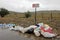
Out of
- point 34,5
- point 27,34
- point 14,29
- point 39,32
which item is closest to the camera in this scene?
point 39,32

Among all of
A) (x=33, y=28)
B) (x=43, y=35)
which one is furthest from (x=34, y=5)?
(x=43, y=35)

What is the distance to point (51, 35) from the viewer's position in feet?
39.9

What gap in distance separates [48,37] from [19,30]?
169 inches

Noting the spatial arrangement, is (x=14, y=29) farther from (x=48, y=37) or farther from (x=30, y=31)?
(x=48, y=37)

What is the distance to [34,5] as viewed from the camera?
A: 15484 mm

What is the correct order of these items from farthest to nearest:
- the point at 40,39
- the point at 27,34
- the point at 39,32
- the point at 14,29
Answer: the point at 14,29
the point at 27,34
the point at 39,32
the point at 40,39

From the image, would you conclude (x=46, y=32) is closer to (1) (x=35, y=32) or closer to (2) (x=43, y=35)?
(2) (x=43, y=35)

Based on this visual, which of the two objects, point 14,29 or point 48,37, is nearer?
point 48,37

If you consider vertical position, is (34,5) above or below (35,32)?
above

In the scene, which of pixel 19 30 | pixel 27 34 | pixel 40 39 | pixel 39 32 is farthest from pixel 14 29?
pixel 40 39

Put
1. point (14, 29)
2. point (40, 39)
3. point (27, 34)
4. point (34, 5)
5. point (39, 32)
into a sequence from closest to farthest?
point (40, 39)
point (39, 32)
point (27, 34)
point (34, 5)
point (14, 29)

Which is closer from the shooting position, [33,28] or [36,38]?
[36,38]

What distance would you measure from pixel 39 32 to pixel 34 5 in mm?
3109

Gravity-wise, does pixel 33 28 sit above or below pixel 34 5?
below
